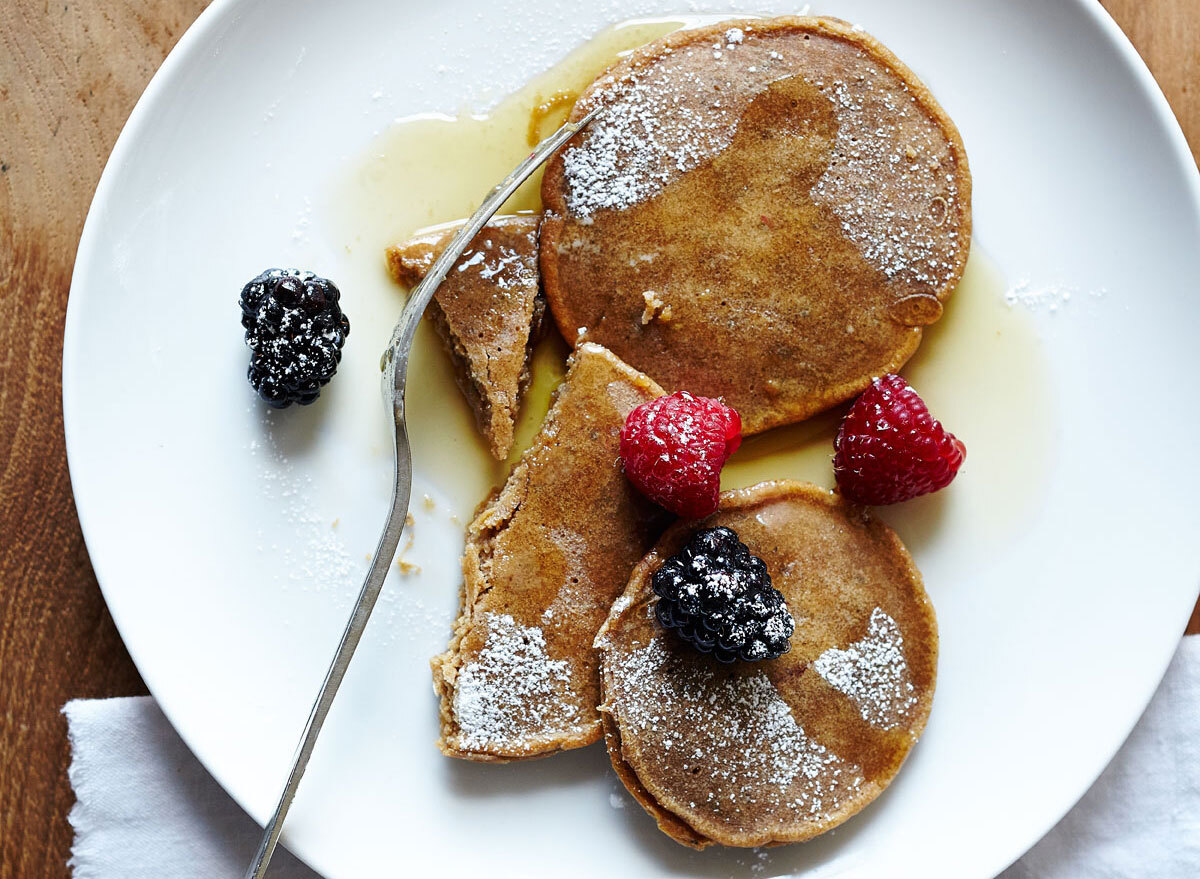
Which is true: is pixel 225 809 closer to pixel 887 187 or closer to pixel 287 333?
pixel 287 333

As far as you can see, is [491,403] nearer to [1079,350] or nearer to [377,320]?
[377,320]

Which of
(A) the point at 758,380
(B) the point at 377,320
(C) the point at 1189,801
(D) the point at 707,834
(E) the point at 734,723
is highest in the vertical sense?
(B) the point at 377,320

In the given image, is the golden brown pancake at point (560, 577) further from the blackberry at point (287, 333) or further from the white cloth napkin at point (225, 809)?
the white cloth napkin at point (225, 809)

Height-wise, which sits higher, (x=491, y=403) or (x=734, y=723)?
(x=491, y=403)

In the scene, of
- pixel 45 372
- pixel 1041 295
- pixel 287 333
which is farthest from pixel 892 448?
pixel 45 372

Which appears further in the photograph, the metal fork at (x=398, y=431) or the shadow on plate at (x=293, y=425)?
the shadow on plate at (x=293, y=425)

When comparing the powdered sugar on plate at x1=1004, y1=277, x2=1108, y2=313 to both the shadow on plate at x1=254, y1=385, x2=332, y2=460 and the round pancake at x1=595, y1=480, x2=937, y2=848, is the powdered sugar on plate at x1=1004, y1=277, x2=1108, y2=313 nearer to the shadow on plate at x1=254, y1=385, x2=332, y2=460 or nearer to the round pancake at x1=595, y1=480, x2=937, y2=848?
the round pancake at x1=595, y1=480, x2=937, y2=848

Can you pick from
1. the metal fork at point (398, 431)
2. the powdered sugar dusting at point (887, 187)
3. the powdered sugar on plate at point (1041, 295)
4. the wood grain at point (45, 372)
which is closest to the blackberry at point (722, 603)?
the metal fork at point (398, 431)

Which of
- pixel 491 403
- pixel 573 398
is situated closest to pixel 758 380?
→ pixel 573 398
